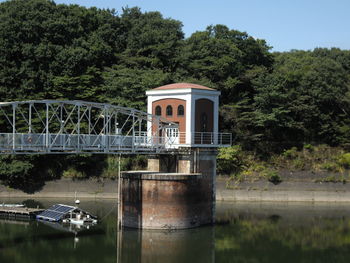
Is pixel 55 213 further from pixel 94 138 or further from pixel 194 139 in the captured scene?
pixel 194 139

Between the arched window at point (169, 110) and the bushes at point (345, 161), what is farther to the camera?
the bushes at point (345, 161)

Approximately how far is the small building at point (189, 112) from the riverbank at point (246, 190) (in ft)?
50.9

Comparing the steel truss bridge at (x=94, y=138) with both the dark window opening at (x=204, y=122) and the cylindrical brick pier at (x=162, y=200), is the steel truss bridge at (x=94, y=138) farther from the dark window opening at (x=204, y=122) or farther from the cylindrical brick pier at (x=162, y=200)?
the cylindrical brick pier at (x=162, y=200)

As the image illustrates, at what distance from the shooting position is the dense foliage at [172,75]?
60.7 metres

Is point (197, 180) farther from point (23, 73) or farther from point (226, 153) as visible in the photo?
point (23, 73)

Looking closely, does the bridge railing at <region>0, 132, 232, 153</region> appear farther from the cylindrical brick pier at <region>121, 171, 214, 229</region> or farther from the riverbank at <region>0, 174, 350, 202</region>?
the riverbank at <region>0, 174, 350, 202</region>

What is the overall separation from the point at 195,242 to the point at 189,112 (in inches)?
402

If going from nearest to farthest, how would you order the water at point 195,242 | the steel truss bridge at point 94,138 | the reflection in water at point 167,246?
1. the steel truss bridge at point 94,138
2. the reflection in water at point 167,246
3. the water at point 195,242

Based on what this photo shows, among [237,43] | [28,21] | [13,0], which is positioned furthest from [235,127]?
[13,0]

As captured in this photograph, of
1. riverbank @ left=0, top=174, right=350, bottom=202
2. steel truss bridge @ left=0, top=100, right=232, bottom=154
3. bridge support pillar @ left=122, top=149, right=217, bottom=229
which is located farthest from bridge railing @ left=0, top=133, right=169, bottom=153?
riverbank @ left=0, top=174, right=350, bottom=202

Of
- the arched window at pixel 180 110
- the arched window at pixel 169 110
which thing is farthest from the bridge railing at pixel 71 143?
the arched window at pixel 180 110

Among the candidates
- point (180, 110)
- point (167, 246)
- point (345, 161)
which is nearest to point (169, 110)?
point (180, 110)

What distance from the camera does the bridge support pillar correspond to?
3825 centimetres

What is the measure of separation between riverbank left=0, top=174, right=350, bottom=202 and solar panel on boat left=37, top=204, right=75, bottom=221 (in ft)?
39.0
